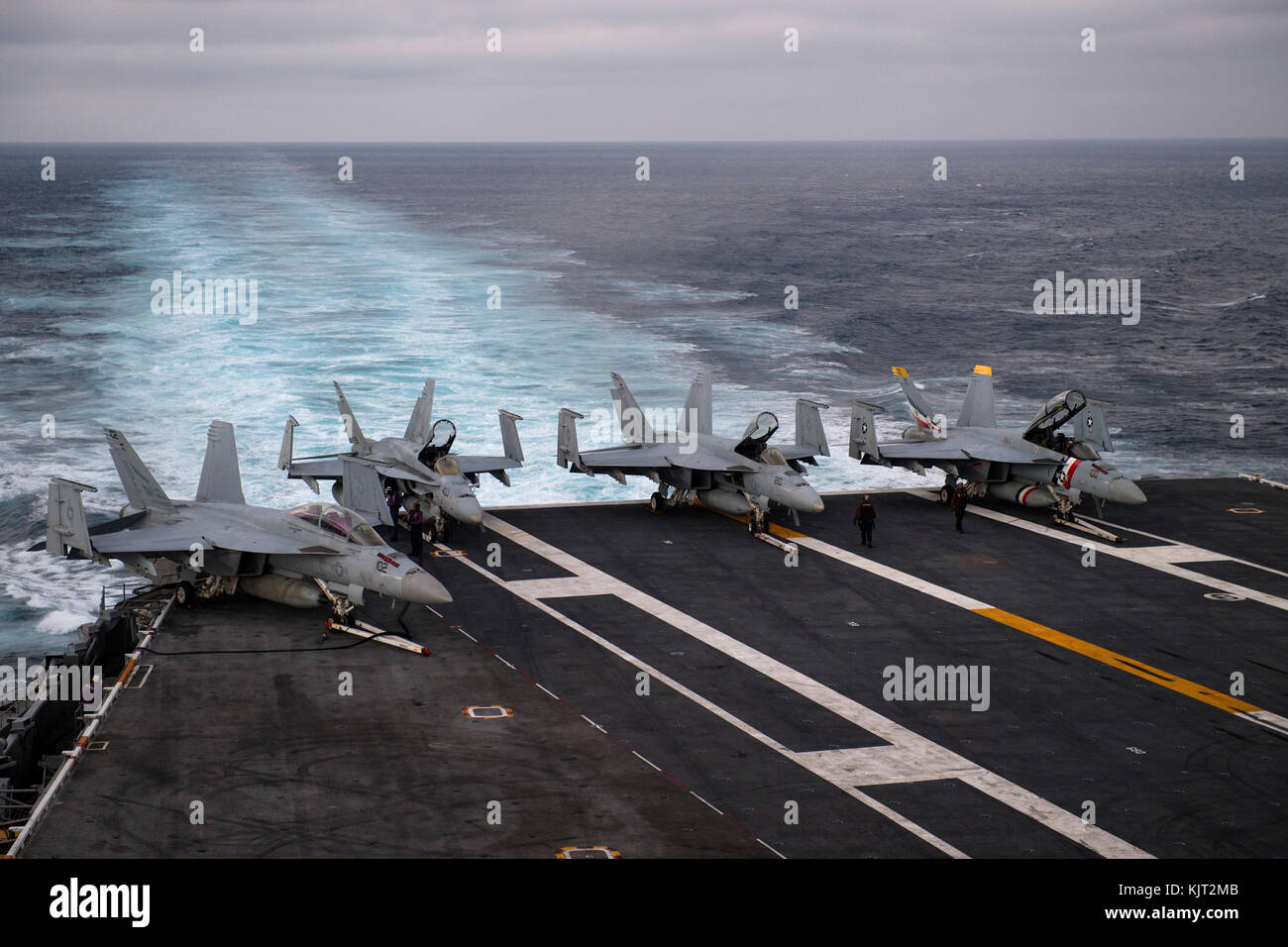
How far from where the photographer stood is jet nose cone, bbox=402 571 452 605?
24875 mm

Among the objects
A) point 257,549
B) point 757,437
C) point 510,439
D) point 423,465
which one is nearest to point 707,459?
point 757,437

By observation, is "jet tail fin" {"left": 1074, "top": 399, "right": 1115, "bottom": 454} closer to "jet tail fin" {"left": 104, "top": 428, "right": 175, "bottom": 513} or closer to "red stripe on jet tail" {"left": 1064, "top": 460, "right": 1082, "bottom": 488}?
"red stripe on jet tail" {"left": 1064, "top": 460, "right": 1082, "bottom": 488}

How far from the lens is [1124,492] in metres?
33.8

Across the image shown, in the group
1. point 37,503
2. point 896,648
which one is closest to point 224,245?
point 37,503

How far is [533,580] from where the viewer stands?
29875 mm

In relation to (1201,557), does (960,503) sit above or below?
above

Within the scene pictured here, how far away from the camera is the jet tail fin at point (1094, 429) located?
37.3m

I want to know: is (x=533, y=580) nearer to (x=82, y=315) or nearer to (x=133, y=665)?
(x=133, y=665)

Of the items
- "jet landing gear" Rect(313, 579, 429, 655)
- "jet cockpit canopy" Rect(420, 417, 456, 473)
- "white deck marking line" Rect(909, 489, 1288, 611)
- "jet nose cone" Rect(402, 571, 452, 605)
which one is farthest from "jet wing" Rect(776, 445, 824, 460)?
"jet landing gear" Rect(313, 579, 429, 655)

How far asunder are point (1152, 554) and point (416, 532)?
18706mm

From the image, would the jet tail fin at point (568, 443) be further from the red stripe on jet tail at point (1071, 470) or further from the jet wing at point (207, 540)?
the red stripe on jet tail at point (1071, 470)

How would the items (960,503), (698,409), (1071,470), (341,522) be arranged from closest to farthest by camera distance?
1. (341,522)
2. (960,503)
3. (1071,470)
4. (698,409)

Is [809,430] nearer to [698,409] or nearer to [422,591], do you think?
[698,409]
